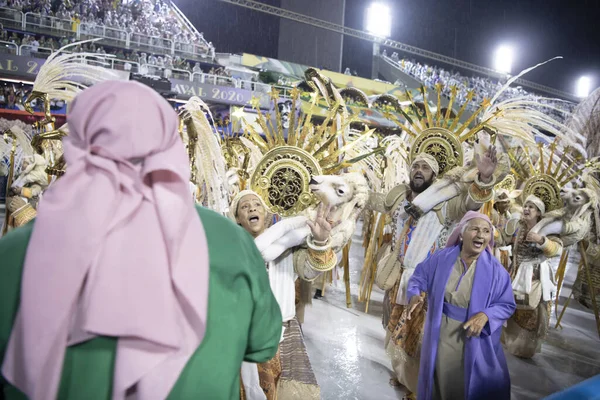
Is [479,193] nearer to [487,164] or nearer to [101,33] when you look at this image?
[487,164]

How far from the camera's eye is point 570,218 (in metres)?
5.05

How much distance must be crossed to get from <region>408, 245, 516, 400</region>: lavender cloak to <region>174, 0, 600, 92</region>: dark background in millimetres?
14724

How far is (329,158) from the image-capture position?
137 inches

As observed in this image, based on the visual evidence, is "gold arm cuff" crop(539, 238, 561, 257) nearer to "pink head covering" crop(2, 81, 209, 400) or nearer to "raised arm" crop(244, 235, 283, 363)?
"raised arm" crop(244, 235, 283, 363)

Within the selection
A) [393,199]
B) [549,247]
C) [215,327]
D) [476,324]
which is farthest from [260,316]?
[549,247]

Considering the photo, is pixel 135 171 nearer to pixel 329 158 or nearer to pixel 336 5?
pixel 329 158

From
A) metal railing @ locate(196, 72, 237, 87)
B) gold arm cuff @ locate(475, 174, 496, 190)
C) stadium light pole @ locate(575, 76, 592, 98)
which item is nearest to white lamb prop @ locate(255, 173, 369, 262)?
gold arm cuff @ locate(475, 174, 496, 190)

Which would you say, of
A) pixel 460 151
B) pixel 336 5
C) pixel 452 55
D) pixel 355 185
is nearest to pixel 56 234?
pixel 355 185

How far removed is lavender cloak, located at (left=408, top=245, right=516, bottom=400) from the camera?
2.99 m

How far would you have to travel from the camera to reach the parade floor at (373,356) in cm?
408

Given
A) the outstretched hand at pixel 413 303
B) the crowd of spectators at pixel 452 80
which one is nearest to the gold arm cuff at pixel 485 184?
the outstretched hand at pixel 413 303

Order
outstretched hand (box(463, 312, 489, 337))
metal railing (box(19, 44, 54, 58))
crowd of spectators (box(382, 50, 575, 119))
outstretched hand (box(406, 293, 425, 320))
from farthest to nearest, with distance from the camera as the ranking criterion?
crowd of spectators (box(382, 50, 575, 119)) → metal railing (box(19, 44, 54, 58)) → outstretched hand (box(406, 293, 425, 320)) → outstretched hand (box(463, 312, 489, 337))

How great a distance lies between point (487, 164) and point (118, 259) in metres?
2.92

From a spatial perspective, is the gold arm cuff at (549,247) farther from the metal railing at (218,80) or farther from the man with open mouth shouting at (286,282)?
the metal railing at (218,80)
